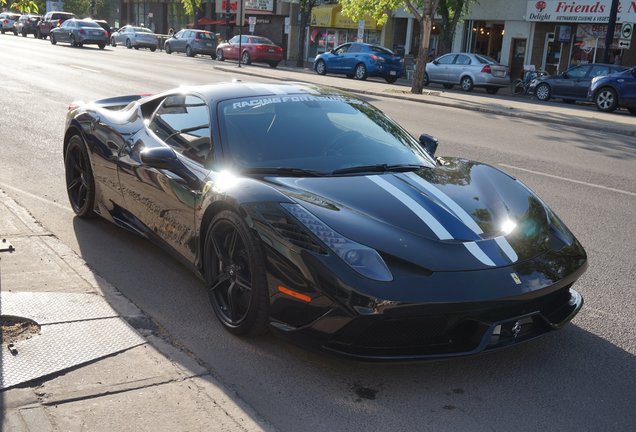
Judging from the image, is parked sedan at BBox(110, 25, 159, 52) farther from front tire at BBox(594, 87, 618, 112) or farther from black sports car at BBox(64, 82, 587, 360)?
black sports car at BBox(64, 82, 587, 360)

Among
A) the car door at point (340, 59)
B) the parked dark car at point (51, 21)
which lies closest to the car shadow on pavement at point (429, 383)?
the car door at point (340, 59)

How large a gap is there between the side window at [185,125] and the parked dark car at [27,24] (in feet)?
182

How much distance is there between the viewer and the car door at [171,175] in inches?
183

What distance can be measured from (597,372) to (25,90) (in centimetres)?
1616

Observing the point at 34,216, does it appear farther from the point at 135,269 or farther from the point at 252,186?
the point at 252,186

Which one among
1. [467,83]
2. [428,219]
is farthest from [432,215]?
[467,83]

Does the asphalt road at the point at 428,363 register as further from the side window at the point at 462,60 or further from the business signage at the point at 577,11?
the business signage at the point at 577,11

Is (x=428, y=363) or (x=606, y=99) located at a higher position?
(x=606, y=99)

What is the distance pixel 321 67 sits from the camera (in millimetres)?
32688

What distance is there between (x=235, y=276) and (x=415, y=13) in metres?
21.9

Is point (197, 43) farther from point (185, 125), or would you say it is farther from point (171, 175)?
point (171, 175)

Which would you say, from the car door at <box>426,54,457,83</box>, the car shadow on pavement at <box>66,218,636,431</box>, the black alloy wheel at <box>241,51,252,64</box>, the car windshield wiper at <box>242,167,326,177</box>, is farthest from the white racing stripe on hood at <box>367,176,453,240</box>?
the black alloy wheel at <box>241,51,252,64</box>

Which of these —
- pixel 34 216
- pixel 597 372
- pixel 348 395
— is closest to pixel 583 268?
pixel 597 372

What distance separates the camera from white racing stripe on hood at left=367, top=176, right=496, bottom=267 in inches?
144
